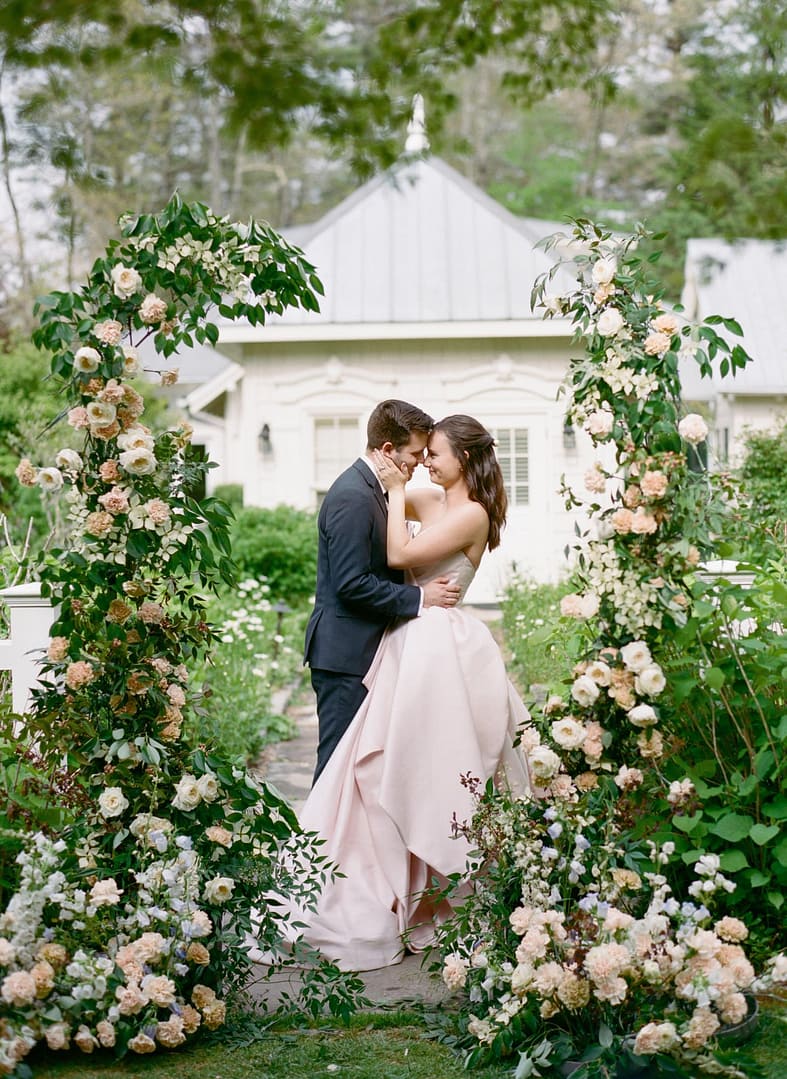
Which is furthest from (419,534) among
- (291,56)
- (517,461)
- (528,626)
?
(517,461)

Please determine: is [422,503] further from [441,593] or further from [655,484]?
[655,484]

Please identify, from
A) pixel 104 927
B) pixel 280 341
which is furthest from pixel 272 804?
pixel 280 341

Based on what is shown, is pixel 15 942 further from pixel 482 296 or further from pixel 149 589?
pixel 482 296

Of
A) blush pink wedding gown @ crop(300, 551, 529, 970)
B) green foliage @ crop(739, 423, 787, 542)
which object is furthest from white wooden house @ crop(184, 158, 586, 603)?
blush pink wedding gown @ crop(300, 551, 529, 970)

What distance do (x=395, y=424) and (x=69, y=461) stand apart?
1495 millimetres

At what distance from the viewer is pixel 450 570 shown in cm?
498

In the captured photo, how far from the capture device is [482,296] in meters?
13.6

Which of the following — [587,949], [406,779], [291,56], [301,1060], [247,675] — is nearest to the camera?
[587,949]

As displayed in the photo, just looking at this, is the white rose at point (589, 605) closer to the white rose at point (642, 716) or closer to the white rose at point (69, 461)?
the white rose at point (642, 716)

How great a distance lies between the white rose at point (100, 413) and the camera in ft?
12.4

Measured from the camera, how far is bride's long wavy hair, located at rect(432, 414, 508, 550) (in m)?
4.91

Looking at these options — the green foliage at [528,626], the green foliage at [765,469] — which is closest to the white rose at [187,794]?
the green foliage at [528,626]

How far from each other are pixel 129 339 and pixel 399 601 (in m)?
1.55

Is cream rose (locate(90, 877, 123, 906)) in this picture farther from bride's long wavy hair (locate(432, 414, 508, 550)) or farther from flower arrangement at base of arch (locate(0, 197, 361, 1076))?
bride's long wavy hair (locate(432, 414, 508, 550))
